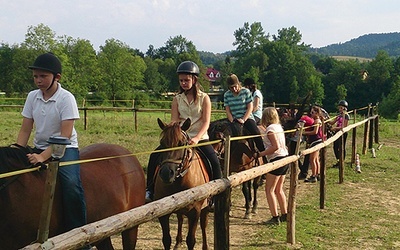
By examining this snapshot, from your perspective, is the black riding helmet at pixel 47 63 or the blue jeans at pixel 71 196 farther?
the blue jeans at pixel 71 196

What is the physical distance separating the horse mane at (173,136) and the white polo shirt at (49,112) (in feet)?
4.68

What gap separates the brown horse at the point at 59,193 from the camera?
309 cm

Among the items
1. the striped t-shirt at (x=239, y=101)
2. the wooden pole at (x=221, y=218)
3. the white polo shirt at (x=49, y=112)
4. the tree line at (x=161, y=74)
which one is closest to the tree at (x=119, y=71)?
the tree line at (x=161, y=74)

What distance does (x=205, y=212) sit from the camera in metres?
5.47

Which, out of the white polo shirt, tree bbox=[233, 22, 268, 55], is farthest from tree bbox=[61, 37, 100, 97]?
the white polo shirt

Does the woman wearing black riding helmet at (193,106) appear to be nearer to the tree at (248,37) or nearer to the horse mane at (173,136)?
the horse mane at (173,136)

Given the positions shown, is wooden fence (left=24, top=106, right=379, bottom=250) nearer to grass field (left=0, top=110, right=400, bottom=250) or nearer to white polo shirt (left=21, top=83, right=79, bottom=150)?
grass field (left=0, top=110, right=400, bottom=250)

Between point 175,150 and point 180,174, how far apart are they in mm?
313

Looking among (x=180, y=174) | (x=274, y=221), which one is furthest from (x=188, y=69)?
(x=274, y=221)

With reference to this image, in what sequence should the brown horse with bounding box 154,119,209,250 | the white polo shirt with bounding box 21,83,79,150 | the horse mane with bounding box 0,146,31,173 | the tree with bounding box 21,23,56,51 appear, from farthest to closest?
the tree with bounding box 21,23,56,51 → the brown horse with bounding box 154,119,209,250 → the white polo shirt with bounding box 21,83,79,150 → the horse mane with bounding box 0,146,31,173

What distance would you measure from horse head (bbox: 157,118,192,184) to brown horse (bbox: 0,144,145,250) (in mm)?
349

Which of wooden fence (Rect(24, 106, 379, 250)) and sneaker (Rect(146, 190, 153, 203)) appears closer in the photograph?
wooden fence (Rect(24, 106, 379, 250))

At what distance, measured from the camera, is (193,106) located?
5.09m

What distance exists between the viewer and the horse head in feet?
14.9
